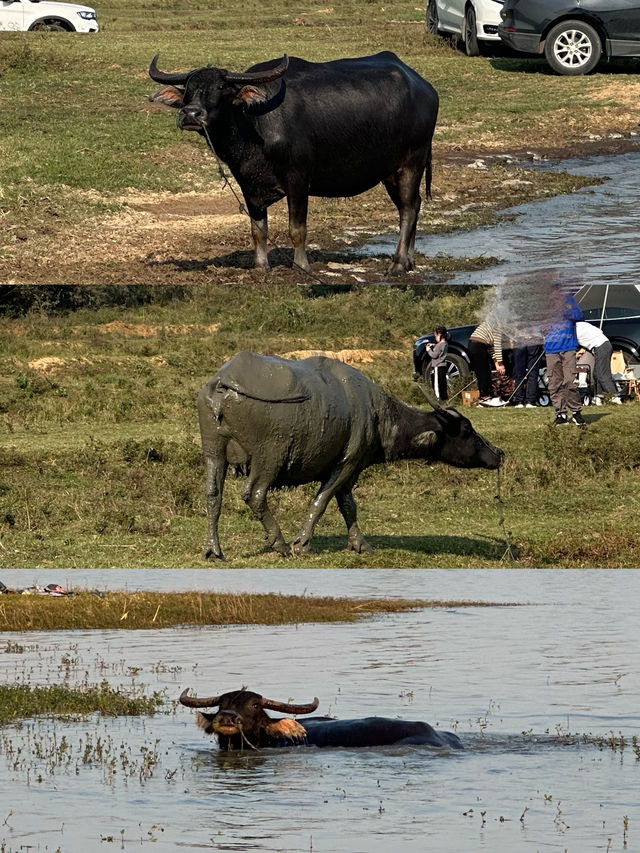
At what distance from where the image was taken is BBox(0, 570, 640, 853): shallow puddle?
8.37 metres

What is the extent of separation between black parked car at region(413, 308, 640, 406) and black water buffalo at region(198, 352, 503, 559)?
7517 mm

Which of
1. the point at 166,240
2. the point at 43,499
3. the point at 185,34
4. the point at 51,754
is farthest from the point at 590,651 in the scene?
the point at 185,34

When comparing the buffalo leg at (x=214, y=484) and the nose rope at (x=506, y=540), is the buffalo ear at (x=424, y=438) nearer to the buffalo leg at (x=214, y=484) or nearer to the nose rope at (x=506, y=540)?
the nose rope at (x=506, y=540)

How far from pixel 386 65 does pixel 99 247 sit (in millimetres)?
4239

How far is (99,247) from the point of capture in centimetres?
2114

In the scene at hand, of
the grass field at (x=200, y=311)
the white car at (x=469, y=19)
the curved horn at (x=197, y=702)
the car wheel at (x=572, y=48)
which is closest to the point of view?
the curved horn at (x=197, y=702)

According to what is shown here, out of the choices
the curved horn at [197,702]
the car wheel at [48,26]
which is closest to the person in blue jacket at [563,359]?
the curved horn at [197,702]

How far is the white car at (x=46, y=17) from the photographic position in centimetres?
4128

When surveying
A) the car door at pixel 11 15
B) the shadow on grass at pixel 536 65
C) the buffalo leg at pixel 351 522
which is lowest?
the car door at pixel 11 15

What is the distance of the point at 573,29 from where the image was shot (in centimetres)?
3009

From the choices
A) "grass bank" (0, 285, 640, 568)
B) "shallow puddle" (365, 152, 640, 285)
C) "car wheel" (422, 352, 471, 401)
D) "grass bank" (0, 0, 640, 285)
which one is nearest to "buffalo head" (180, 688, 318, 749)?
"grass bank" (0, 285, 640, 568)

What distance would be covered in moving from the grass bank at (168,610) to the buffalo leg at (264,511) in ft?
3.92

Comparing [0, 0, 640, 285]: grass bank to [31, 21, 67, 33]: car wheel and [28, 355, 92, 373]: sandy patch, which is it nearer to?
[31, 21, 67, 33]: car wheel

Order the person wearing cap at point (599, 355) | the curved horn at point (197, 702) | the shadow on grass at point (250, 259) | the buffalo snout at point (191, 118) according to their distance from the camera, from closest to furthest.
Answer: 1. the curved horn at point (197, 702)
2. the buffalo snout at point (191, 118)
3. the shadow on grass at point (250, 259)
4. the person wearing cap at point (599, 355)
